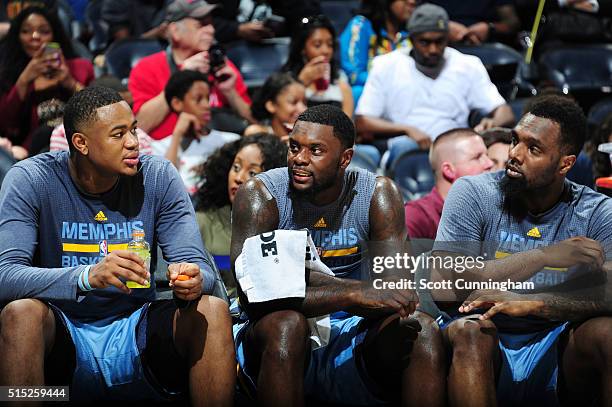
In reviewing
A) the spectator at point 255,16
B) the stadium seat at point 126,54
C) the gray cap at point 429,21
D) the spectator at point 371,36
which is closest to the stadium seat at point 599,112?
the gray cap at point 429,21

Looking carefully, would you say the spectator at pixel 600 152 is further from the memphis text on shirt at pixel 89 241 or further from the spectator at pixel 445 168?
the memphis text on shirt at pixel 89 241

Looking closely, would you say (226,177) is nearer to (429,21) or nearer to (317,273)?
(317,273)

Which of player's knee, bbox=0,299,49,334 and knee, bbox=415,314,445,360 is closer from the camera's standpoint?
player's knee, bbox=0,299,49,334

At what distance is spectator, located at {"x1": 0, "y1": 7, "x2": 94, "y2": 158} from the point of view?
240 inches

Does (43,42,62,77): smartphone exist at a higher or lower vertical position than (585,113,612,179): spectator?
higher

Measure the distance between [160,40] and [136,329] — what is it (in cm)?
427

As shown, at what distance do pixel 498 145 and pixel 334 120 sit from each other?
5.64 feet

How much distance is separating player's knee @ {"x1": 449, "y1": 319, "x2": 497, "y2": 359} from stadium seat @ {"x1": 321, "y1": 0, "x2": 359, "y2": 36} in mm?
5036

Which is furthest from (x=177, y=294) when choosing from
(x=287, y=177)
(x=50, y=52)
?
(x=50, y=52)

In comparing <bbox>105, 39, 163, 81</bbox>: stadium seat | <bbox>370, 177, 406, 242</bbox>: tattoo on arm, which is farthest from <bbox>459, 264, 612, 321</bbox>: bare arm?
<bbox>105, 39, 163, 81</bbox>: stadium seat

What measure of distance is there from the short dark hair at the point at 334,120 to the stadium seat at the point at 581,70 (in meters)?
3.90

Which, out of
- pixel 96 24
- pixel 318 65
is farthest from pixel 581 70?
pixel 96 24

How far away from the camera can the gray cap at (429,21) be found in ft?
22.1

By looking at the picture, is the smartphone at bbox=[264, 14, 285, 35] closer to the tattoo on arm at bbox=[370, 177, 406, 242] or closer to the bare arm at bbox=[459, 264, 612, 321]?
the tattoo on arm at bbox=[370, 177, 406, 242]
